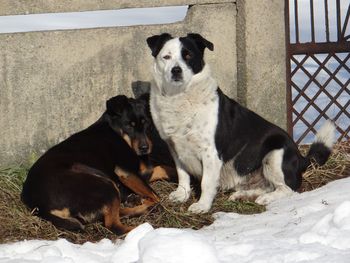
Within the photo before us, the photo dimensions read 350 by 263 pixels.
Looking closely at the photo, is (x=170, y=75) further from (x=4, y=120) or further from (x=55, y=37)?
(x=4, y=120)

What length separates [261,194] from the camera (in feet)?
19.9

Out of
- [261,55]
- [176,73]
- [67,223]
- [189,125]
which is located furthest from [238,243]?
[261,55]

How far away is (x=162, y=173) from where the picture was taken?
6453 millimetres

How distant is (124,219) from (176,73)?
4.13ft

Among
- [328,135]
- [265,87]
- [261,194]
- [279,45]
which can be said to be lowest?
[261,194]

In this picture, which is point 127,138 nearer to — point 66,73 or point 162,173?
point 162,173

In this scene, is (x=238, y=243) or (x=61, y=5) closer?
(x=238, y=243)

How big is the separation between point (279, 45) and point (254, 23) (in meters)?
0.36

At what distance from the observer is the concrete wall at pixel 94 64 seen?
21.3 feet

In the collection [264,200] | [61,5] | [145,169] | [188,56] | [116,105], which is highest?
[61,5]

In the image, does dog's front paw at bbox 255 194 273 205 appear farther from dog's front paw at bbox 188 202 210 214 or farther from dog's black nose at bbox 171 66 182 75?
dog's black nose at bbox 171 66 182 75

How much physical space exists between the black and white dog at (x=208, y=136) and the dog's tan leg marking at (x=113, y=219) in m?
0.75

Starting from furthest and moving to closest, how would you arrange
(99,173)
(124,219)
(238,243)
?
1. (99,173)
2. (124,219)
3. (238,243)

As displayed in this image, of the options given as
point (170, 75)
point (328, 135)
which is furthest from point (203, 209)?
point (328, 135)
